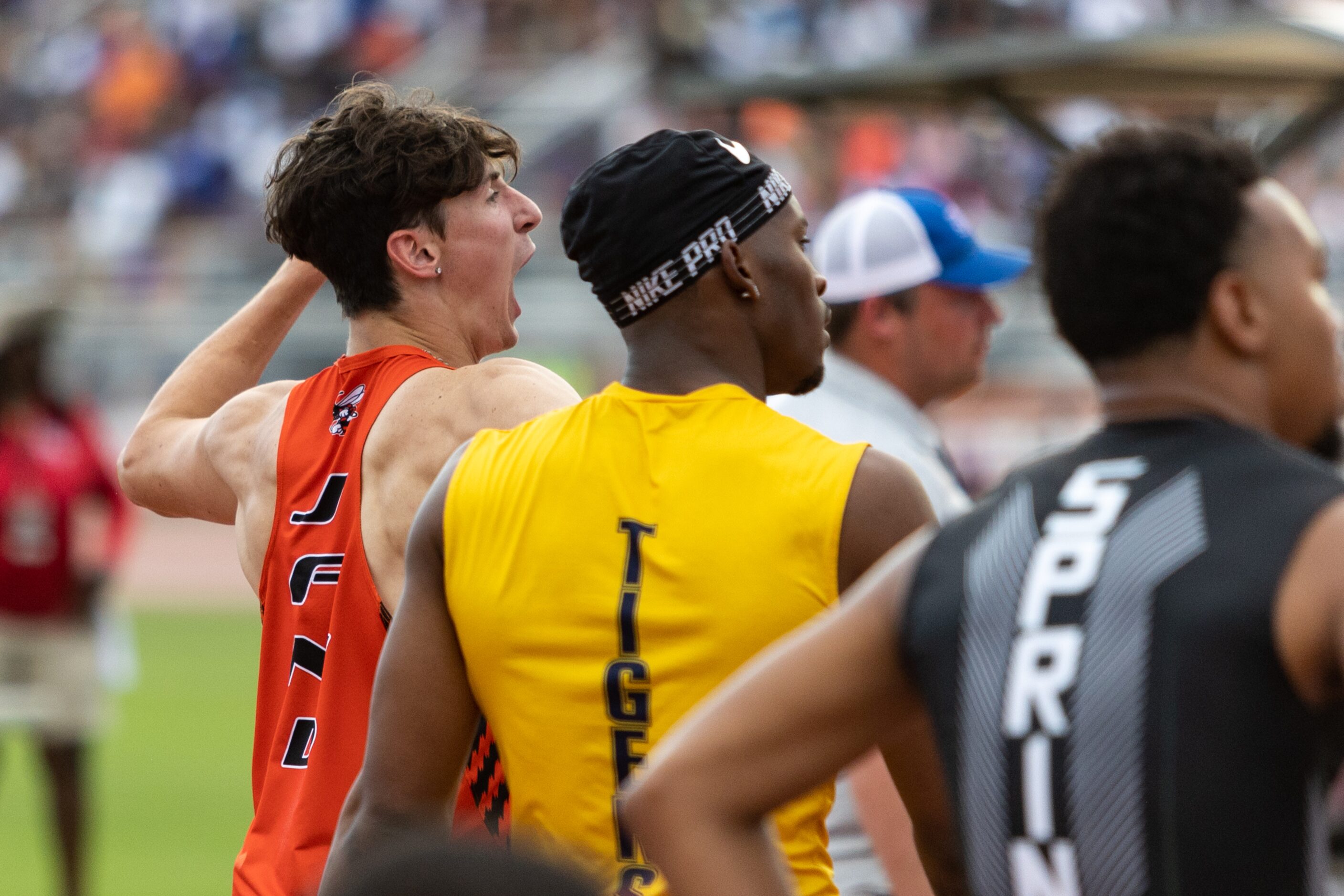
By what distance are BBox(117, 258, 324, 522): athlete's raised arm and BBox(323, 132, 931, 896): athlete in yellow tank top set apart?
0.93 m

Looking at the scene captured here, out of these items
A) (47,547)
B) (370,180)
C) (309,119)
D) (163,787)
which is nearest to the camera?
(370,180)

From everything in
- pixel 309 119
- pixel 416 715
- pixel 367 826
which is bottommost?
pixel 309 119

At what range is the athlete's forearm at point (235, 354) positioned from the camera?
11.0ft

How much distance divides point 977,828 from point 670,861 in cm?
31

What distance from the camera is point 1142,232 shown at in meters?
1.73

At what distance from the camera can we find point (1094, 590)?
5.44 ft

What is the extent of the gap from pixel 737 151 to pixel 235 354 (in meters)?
1.35

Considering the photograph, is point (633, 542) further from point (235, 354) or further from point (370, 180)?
point (235, 354)

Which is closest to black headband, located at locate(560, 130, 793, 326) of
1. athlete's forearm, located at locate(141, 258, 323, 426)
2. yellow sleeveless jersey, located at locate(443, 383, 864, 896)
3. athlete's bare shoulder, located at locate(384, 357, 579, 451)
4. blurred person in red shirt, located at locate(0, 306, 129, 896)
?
yellow sleeveless jersey, located at locate(443, 383, 864, 896)

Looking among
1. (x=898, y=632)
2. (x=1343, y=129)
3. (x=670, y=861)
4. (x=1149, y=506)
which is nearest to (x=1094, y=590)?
(x=1149, y=506)

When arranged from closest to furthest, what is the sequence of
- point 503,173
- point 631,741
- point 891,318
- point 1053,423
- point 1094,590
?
point 1094,590
point 631,741
point 503,173
point 891,318
point 1053,423

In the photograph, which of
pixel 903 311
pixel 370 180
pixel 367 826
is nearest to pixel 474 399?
pixel 370 180

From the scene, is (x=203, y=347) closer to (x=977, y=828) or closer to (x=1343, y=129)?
(x=977, y=828)

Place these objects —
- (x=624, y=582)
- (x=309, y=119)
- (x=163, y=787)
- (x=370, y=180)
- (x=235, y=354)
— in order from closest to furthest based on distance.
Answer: (x=624, y=582)
(x=370, y=180)
(x=235, y=354)
(x=163, y=787)
(x=309, y=119)
